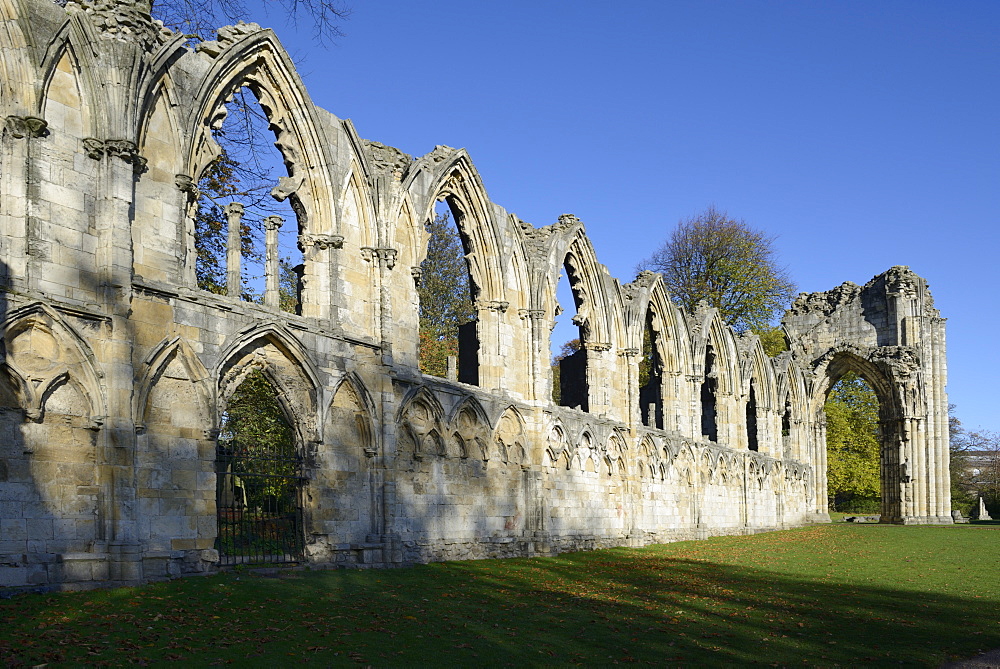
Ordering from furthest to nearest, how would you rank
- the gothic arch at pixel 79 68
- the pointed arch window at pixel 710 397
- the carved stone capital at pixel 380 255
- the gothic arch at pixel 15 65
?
the pointed arch window at pixel 710 397 < the carved stone capital at pixel 380 255 < the gothic arch at pixel 79 68 < the gothic arch at pixel 15 65

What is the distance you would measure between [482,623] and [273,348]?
204 inches

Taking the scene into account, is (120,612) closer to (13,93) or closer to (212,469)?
(212,469)

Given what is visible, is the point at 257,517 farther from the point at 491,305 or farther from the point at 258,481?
the point at 491,305

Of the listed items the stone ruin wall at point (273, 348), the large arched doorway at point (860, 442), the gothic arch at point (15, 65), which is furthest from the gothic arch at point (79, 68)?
the large arched doorway at point (860, 442)

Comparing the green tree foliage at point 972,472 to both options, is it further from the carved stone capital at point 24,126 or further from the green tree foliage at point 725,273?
the carved stone capital at point 24,126

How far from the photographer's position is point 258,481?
698 inches

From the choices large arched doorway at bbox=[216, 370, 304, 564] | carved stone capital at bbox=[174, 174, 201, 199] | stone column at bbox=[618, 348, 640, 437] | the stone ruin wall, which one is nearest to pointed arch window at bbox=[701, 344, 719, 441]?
the stone ruin wall

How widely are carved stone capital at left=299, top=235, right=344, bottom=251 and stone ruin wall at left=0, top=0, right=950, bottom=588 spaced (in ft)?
0.14

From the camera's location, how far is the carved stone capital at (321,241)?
14250 mm

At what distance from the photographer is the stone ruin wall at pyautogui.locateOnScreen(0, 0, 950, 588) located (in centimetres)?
1002

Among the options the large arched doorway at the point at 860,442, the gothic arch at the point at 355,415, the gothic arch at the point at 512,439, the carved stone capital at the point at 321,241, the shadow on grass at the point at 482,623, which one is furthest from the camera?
the large arched doorway at the point at 860,442

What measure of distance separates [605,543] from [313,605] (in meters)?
11.5

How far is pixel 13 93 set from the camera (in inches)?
400

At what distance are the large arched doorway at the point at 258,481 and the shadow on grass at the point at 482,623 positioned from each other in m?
1.09
